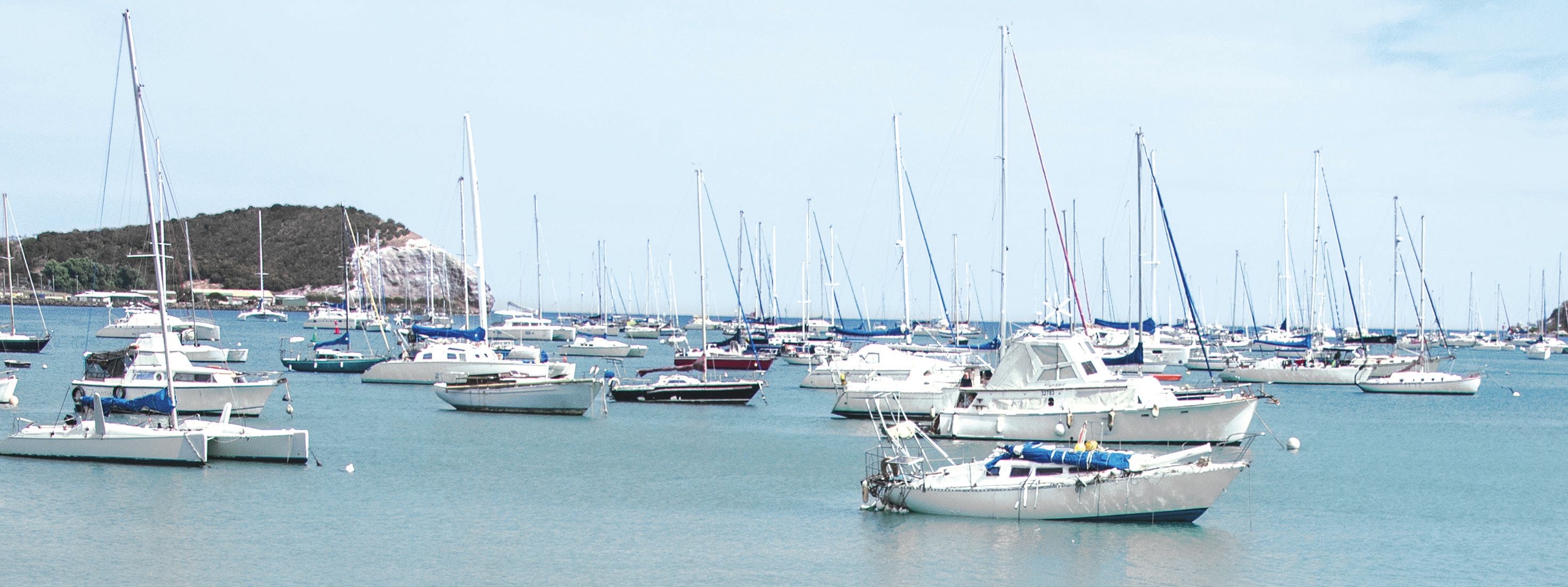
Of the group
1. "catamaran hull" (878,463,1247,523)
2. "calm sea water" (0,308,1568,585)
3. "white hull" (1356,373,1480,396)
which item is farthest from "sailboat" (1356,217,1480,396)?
"catamaran hull" (878,463,1247,523)

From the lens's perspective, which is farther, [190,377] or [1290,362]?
[1290,362]

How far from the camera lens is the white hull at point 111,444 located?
119ft

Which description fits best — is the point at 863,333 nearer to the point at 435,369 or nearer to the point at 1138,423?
the point at 435,369

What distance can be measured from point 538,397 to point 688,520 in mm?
24692

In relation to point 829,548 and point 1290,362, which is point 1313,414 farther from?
point 829,548

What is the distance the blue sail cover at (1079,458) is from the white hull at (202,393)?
30.0 meters

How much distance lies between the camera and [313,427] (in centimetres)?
4803

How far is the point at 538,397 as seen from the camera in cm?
5403

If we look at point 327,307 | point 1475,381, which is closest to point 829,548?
point 1475,381

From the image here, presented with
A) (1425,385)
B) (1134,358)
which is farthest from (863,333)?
(1134,358)

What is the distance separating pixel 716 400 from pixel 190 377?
21.1 meters

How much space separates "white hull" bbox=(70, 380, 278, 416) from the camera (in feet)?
156

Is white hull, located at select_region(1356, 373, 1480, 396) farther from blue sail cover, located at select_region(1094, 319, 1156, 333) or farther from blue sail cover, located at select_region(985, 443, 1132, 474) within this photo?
blue sail cover, located at select_region(985, 443, 1132, 474)

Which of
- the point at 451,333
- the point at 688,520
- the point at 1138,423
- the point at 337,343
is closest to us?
the point at 688,520
